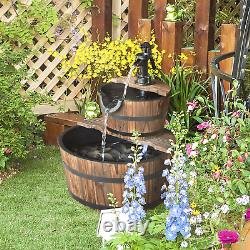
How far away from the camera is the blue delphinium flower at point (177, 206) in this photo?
99.7 inches

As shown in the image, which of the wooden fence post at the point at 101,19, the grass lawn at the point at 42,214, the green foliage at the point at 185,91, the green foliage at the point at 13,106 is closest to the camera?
the grass lawn at the point at 42,214

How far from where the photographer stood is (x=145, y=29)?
4.90 m

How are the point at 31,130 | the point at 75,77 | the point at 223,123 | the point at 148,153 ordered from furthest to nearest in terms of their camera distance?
the point at 75,77
the point at 31,130
the point at 148,153
the point at 223,123

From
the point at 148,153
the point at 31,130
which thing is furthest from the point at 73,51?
the point at 148,153

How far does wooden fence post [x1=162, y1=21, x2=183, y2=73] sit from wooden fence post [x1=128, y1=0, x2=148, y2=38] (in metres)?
0.39

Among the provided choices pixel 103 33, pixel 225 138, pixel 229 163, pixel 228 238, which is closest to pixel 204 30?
pixel 103 33

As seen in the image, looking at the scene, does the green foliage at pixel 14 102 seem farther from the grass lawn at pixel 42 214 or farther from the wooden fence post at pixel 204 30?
the wooden fence post at pixel 204 30

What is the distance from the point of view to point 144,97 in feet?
12.8

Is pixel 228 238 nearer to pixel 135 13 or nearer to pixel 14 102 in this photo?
pixel 14 102

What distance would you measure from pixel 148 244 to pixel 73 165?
124 centimetres

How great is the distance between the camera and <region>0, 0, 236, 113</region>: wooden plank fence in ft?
15.1

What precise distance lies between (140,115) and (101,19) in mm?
1792

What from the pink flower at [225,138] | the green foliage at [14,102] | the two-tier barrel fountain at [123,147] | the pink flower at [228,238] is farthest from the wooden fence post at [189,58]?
the pink flower at [228,238]

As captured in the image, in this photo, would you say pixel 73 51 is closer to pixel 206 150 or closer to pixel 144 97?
pixel 144 97
